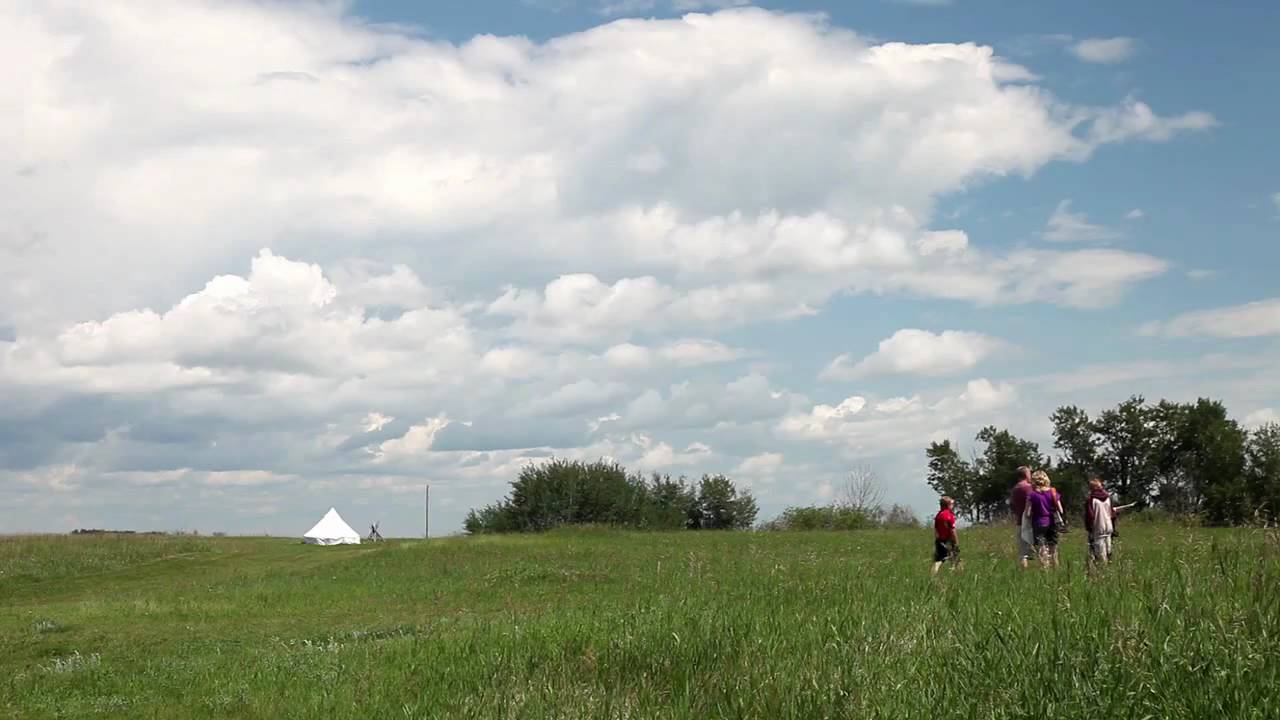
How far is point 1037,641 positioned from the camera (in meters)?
8.10

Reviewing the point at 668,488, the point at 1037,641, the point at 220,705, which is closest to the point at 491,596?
the point at 220,705

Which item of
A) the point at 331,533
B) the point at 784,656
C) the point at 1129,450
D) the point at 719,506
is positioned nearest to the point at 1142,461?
the point at 1129,450

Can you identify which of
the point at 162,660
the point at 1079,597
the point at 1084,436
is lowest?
the point at 162,660

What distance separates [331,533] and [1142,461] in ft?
202

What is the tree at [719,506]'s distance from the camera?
300 feet

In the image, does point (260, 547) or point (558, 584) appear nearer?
point (558, 584)

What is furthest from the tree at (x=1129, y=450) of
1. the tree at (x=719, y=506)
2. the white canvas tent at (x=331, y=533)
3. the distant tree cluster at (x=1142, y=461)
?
the white canvas tent at (x=331, y=533)

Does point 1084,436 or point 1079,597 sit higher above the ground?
point 1084,436

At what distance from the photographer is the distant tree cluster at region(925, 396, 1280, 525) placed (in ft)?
→ 260

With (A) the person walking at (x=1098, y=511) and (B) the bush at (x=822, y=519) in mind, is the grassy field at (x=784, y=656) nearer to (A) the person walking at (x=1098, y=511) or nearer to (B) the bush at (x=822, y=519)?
(A) the person walking at (x=1098, y=511)

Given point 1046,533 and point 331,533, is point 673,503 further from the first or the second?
point 1046,533

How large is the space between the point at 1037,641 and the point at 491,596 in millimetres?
19031

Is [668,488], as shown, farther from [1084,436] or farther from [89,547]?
[89,547]

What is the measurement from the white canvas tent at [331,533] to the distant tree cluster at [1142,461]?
4788 cm
